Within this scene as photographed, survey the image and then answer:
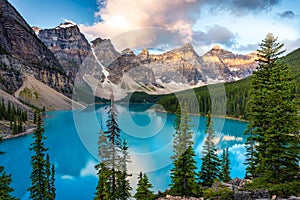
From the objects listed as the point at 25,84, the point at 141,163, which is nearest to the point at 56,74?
the point at 25,84

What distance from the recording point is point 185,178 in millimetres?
17344

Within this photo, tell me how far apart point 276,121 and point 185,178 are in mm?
7887

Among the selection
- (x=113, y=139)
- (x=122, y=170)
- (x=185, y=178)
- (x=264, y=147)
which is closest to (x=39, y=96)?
(x=122, y=170)

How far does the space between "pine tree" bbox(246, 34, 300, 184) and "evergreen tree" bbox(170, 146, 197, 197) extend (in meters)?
5.28

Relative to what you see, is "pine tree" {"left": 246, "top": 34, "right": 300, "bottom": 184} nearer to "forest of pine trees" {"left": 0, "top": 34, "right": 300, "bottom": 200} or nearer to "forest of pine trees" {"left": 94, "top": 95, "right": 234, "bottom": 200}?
"forest of pine trees" {"left": 0, "top": 34, "right": 300, "bottom": 200}

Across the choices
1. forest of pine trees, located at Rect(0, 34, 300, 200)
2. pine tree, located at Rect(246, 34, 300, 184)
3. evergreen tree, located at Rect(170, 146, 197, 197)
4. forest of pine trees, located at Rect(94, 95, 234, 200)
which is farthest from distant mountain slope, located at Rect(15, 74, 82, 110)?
pine tree, located at Rect(246, 34, 300, 184)

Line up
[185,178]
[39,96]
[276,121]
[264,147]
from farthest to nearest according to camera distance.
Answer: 1. [39,96]
2. [185,178]
3. [264,147]
4. [276,121]

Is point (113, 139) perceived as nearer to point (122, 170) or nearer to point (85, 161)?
point (122, 170)

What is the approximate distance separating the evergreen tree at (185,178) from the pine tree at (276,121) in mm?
5279

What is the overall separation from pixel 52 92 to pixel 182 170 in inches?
6005

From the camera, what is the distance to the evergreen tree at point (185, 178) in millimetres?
17062

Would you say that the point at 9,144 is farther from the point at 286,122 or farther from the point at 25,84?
the point at 25,84

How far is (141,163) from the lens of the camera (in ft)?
103

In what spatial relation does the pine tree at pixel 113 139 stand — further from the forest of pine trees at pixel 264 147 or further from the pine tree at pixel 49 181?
the pine tree at pixel 49 181
